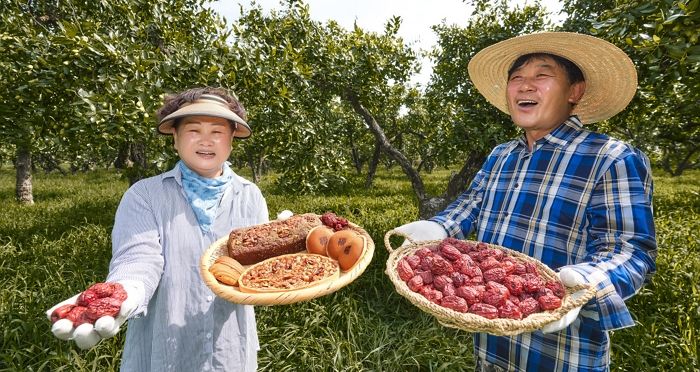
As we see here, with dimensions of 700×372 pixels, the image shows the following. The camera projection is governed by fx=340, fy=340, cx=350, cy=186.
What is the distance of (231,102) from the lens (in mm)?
2291

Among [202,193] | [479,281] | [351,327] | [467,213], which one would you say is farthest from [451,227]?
[351,327]

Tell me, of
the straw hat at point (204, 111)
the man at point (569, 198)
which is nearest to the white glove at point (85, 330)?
the straw hat at point (204, 111)

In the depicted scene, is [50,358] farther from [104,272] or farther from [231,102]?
[231,102]

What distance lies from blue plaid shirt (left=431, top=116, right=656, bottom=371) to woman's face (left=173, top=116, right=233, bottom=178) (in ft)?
5.80

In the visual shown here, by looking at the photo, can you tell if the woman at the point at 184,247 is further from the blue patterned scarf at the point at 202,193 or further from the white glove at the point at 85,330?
the white glove at the point at 85,330

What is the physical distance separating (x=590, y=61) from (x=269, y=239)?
2.32 m

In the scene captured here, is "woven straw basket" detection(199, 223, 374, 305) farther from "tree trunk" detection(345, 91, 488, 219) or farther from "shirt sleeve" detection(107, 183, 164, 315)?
"tree trunk" detection(345, 91, 488, 219)

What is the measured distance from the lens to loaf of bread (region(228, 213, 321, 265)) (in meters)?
2.19

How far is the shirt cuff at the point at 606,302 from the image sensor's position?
1.46 m

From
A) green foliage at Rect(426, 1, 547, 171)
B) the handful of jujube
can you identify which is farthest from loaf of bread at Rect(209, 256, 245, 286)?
green foliage at Rect(426, 1, 547, 171)

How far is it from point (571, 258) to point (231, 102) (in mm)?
2252

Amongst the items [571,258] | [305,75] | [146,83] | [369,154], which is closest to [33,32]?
[146,83]

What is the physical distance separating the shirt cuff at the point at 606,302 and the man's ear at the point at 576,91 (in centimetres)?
107

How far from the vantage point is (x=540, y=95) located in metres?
1.92
